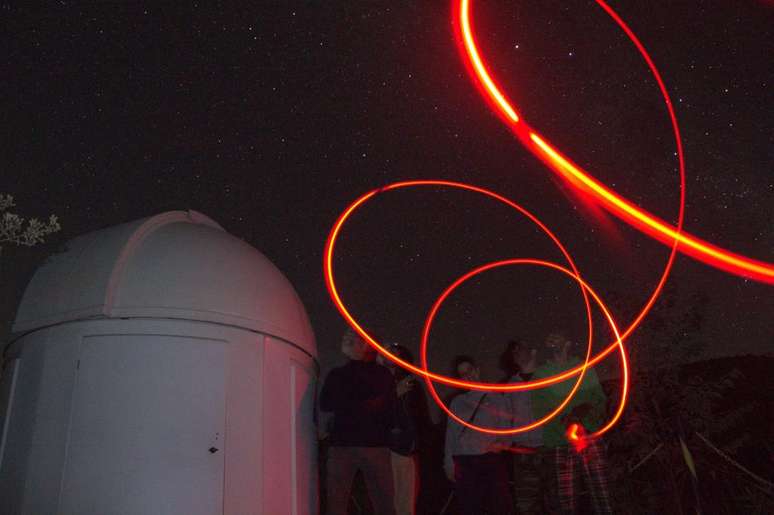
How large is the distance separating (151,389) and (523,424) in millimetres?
4354

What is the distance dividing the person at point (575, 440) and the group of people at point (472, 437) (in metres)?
0.01

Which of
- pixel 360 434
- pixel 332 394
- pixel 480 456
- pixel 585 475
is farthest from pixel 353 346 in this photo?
pixel 585 475

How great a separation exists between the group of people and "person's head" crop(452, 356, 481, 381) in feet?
0.04

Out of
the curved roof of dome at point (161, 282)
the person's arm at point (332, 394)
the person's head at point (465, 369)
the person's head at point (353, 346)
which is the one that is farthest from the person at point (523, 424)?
the curved roof of dome at point (161, 282)

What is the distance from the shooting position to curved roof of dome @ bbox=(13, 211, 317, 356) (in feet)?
25.2

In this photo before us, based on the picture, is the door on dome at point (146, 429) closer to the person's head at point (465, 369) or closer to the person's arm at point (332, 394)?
the person's arm at point (332, 394)

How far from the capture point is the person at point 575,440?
671 centimetres

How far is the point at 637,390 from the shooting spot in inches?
439

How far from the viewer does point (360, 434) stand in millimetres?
6742

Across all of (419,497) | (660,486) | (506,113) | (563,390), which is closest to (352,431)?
(563,390)

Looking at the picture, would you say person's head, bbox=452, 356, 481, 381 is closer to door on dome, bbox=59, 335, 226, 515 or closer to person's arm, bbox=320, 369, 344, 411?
person's arm, bbox=320, 369, 344, 411

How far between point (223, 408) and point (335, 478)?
70.0 inches

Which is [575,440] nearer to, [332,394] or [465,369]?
[465,369]

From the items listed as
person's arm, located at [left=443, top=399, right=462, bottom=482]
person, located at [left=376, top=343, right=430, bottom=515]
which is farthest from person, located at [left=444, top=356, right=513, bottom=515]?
person, located at [left=376, top=343, right=430, bottom=515]
